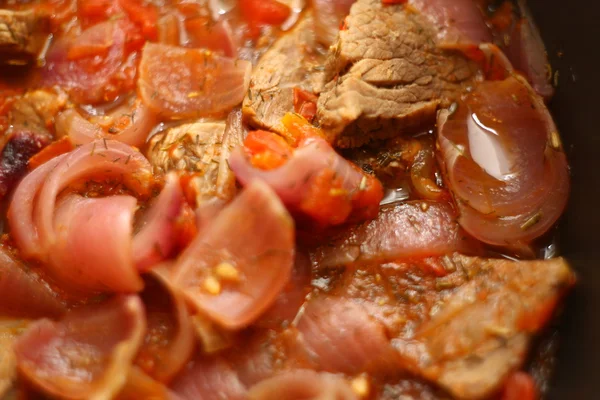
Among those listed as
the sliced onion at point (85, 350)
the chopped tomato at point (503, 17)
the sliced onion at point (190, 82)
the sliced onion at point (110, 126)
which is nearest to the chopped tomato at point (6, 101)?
the sliced onion at point (110, 126)

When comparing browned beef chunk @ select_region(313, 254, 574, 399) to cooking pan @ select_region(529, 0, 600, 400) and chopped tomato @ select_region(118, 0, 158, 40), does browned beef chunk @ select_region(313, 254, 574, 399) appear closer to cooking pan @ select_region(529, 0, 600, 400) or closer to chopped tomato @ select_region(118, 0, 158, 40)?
cooking pan @ select_region(529, 0, 600, 400)

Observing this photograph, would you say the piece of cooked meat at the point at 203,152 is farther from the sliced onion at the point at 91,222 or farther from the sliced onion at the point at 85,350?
the sliced onion at the point at 85,350

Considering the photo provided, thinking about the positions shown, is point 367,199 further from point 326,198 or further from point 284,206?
point 284,206

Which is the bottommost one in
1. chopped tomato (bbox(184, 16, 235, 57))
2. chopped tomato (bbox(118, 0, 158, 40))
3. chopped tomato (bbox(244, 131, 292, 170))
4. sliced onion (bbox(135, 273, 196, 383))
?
sliced onion (bbox(135, 273, 196, 383))

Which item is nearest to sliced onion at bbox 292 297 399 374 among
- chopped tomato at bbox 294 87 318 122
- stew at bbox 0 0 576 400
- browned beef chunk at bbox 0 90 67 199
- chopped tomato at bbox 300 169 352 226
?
stew at bbox 0 0 576 400

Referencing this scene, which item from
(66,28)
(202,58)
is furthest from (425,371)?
(66,28)
